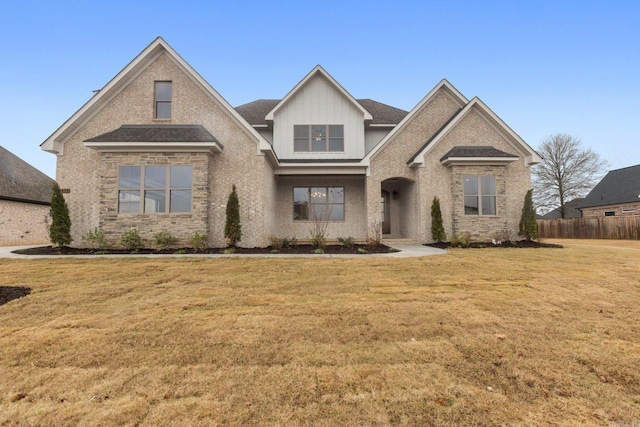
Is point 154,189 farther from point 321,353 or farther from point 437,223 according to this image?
point 437,223

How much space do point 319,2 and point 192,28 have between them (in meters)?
9.78

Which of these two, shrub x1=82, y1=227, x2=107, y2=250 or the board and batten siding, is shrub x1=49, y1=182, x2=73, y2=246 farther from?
the board and batten siding

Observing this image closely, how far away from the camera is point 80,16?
603 inches

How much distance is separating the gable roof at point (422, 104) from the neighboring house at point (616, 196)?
77.0 ft

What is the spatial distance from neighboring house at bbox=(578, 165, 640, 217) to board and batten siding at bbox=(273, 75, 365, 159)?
2776cm

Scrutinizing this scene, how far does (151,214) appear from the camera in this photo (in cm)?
1060

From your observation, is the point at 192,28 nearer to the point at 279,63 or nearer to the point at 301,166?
the point at 279,63

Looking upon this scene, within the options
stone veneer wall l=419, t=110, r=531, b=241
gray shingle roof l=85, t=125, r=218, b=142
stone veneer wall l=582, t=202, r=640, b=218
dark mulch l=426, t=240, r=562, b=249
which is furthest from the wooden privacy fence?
gray shingle roof l=85, t=125, r=218, b=142

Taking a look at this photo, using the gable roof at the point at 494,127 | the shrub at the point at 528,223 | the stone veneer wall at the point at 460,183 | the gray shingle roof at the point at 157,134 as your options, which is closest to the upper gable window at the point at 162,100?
the gray shingle roof at the point at 157,134

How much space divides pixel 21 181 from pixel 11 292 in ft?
60.3

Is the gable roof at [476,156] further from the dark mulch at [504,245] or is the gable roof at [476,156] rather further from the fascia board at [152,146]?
the fascia board at [152,146]

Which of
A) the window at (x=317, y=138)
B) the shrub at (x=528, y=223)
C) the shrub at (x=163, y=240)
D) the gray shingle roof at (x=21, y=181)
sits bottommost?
the shrub at (x=163, y=240)

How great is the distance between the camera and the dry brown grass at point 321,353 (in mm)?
1794

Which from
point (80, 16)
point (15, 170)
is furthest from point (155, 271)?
point (15, 170)
